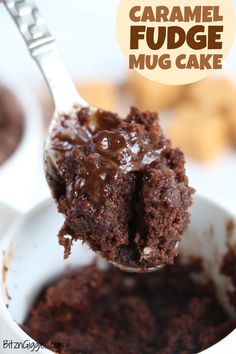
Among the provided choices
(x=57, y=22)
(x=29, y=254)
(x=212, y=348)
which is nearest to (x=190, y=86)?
(x=57, y=22)

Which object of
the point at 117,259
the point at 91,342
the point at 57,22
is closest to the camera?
the point at 117,259

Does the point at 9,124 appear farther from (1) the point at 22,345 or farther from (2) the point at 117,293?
(1) the point at 22,345

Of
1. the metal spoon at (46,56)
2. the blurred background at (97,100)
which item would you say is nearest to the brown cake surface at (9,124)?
the blurred background at (97,100)

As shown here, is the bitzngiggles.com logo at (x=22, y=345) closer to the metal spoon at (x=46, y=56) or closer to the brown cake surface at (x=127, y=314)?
the brown cake surface at (x=127, y=314)

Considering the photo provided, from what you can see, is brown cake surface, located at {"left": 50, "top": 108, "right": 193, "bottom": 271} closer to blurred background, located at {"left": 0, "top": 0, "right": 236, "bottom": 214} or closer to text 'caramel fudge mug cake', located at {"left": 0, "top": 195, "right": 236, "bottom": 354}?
text 'caramel fudge mug cake', located at {"left": 0, "top": 195, "right": 236, "bottom": 354}

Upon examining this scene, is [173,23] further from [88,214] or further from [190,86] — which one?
[190,86]

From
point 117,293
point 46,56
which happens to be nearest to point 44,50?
point 46,56
